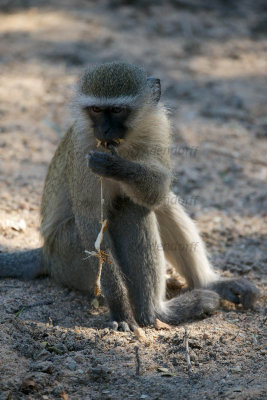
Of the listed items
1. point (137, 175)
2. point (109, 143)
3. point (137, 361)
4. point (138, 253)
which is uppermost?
point (109, 143)

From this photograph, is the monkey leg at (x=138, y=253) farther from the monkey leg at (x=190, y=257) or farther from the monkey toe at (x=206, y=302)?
the monkey leg at (x=190, y=257)

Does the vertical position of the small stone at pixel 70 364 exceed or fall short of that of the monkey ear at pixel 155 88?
it falls short

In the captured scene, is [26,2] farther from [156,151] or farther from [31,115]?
[156,151]

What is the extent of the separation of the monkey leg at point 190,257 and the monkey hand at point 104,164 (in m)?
0.92

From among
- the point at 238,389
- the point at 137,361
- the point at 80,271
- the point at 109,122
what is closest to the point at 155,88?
the point at 109,122

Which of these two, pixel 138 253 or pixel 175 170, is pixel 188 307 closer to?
pixel 138 253

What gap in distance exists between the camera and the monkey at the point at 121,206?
429 centimetres

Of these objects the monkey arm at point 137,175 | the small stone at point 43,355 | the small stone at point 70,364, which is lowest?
the small stone at point 70,364

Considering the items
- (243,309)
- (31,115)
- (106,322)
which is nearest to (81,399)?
(106,322)

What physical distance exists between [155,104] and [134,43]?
6.04 metres

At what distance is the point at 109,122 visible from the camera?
4.23 metres

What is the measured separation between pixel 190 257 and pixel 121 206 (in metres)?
0.96

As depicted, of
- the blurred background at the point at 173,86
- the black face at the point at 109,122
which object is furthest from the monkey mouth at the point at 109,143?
the blurred background at the point at 173,86

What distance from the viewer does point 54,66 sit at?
9250 millimetres
